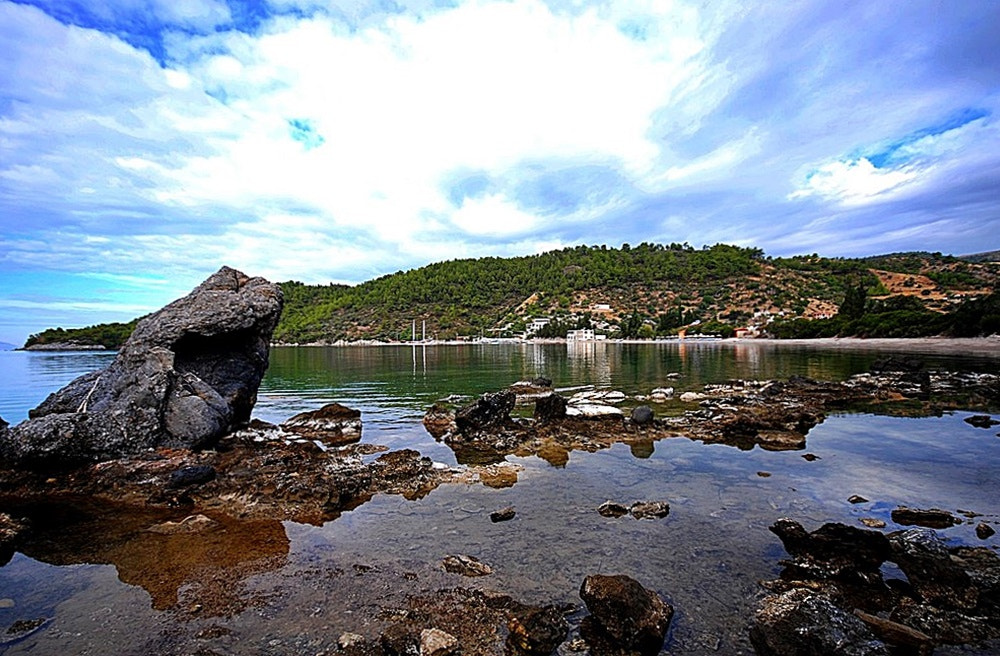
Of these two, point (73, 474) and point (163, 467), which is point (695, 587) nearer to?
point (163, 467)

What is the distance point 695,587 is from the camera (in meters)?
7.09

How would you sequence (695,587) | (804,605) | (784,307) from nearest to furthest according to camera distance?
1. (804,605)
2. (695,587)
3. (784,307)

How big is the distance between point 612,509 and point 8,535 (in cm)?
1077

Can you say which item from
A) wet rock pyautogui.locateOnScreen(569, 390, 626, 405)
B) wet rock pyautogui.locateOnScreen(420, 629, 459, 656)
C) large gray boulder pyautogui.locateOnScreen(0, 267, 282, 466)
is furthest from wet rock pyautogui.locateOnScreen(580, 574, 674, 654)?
wet rock pyautogui.locateOnScreen(569, 390, 626, 405)

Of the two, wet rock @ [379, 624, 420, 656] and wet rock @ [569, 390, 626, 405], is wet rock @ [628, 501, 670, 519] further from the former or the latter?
wet rock @ [569, 390, 626, 405]

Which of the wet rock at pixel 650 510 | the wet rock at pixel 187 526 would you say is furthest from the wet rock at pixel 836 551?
the wet rock at pixel 187 526

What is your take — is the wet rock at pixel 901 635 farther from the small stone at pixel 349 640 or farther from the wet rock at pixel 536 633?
the small stone at pixel 349 640

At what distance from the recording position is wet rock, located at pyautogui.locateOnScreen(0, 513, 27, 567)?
8289 mm

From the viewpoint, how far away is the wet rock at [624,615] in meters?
5.73

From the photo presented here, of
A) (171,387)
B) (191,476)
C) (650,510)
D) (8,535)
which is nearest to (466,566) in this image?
(650,510)

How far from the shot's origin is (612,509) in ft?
32.9

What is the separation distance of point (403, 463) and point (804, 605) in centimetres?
981

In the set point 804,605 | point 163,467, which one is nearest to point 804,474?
point 804,605

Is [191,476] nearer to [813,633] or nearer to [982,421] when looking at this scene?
[813,633]
